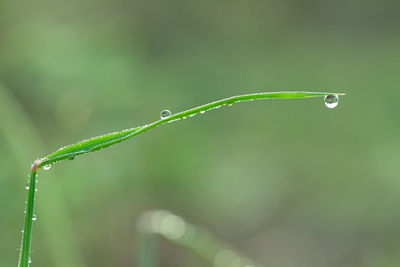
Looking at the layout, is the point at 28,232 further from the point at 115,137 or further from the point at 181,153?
the point at 181,153

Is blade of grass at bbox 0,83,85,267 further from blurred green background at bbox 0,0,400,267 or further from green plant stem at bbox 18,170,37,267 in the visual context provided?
green plant stem at bbox 18,170,37,267

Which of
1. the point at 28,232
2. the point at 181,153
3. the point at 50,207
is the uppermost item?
the point at 181,153

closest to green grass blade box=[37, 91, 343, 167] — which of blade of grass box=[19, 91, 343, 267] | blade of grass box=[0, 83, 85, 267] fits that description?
blade of grass box=[19, 91, 343, 267]

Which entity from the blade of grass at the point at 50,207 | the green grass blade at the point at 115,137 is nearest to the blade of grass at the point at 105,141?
the green grass blade at the point at 115,137

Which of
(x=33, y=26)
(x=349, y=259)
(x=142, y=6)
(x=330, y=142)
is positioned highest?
(x=142, y=6)

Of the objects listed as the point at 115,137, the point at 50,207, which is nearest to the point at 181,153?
the point at 50,207

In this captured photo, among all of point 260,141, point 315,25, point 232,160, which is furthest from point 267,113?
point 315,25

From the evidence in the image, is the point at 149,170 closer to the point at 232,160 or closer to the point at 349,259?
the point at 232,160

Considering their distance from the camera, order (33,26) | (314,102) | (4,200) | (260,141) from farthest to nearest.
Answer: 1. (314,102)
2. (260,141)
3. (33,26)
4. (4,200)
